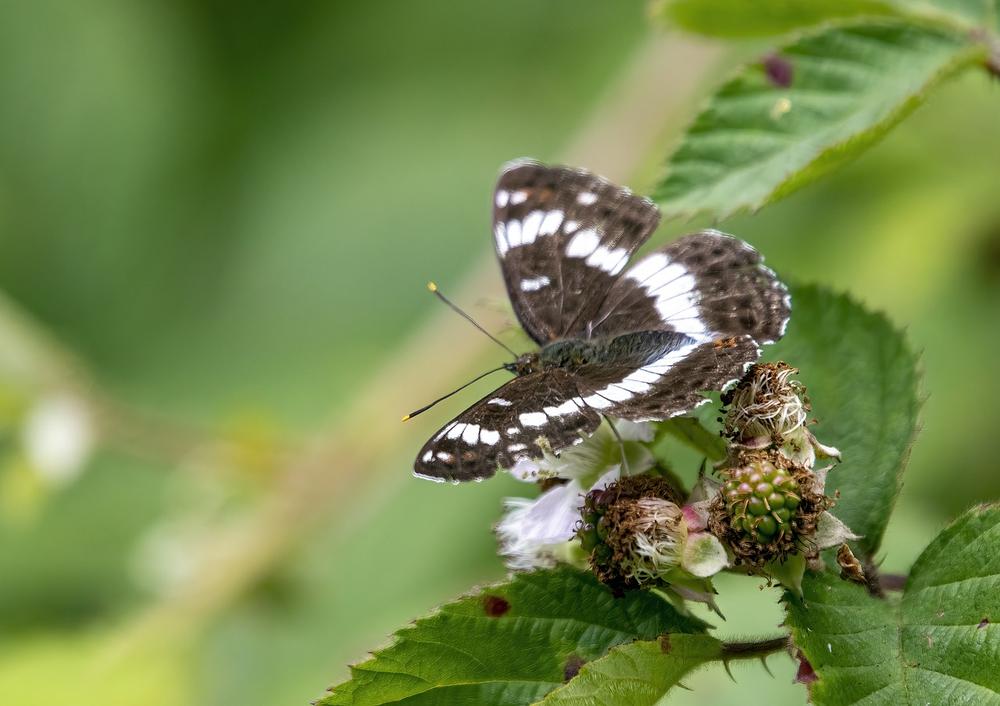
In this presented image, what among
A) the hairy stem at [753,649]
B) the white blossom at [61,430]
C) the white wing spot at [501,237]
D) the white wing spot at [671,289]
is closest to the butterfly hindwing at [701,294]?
the white wing spot at [671,289]

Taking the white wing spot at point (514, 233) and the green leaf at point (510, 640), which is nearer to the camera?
the green leaf at point (510, 640)

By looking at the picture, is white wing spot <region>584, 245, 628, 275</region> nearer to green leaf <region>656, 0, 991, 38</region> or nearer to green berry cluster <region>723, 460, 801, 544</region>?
green leaf <region>656, 0, 991, 38</region>

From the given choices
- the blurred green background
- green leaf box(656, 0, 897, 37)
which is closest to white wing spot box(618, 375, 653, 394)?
the blurred green background

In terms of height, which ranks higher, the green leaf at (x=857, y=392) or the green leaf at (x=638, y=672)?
the green leaf at (x=857, y=392)

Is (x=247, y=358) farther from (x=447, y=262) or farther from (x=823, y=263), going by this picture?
(x=823, y=263)

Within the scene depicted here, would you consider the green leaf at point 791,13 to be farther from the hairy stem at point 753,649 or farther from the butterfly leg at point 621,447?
the hairy stem at point 753,649

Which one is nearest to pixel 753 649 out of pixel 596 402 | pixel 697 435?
pixel 697 435

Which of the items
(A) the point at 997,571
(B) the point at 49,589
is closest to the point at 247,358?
(B) the point at 49,589
